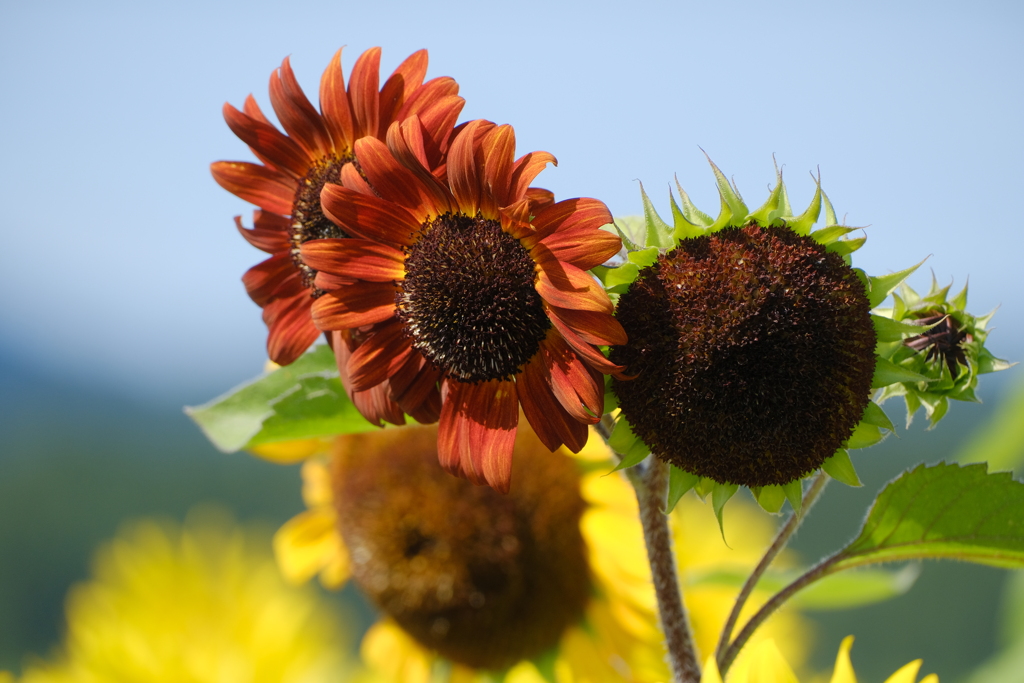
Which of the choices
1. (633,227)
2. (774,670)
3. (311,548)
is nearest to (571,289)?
(633,227)

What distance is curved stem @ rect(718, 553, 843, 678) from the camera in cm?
60

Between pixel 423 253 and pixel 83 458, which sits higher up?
pixel 423 253

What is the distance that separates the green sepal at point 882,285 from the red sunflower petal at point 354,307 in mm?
293

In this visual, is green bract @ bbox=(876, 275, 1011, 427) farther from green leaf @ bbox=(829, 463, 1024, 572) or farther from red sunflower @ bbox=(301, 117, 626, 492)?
red sunflower @ bbox=(301, 117, 626, 492)

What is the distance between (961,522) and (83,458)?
31.2 feet

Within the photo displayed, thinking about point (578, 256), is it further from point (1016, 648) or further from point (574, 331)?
point (1016, 648)

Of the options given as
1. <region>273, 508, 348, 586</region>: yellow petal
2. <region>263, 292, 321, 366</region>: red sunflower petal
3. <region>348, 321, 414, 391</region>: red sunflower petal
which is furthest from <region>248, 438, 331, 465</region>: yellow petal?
<region>348, 321, 414, 391</region>: red sunflower petal

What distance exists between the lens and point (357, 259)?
489 mm

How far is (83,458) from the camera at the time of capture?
8.57 meters

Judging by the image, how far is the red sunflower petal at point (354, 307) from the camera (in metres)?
0.49

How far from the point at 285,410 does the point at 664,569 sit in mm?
323

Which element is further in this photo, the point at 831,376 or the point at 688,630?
the point at 688,630

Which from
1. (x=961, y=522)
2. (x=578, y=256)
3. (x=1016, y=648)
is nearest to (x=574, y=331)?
(x=578, y=256)

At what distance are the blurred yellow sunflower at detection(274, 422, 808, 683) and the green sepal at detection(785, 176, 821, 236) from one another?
0.60 m
